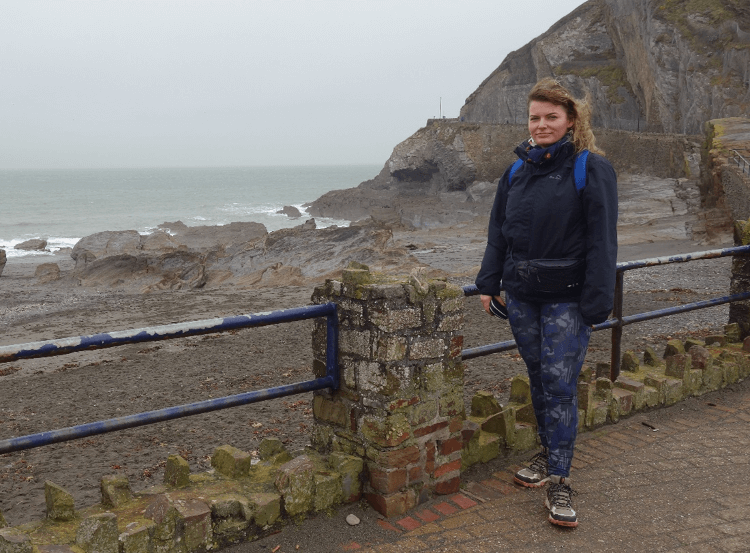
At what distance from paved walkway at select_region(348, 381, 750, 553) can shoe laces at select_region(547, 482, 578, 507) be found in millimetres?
102

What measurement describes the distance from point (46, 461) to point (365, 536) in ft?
12.4

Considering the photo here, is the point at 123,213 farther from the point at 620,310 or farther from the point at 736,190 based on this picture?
the point at 620,310

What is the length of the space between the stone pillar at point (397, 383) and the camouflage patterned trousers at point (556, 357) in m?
0.33

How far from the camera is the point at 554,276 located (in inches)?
121

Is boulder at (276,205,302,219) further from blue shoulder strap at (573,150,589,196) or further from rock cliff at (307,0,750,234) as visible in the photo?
blue shoulder strap at (573,150,589,196)

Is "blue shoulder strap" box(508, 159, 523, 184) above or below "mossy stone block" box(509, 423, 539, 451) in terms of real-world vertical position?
above

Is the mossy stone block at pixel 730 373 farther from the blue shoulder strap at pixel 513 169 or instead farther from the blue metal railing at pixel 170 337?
the blue shoulder strap at pixel 513 169

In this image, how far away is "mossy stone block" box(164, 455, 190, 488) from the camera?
295cm

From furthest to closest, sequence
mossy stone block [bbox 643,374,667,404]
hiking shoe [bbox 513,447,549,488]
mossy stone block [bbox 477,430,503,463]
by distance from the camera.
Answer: mossy stone block [bbox 643,374,667,404], mossy stone block [bbox 477,430,503,463], hiking shoe [bbox 513,447,549,488]

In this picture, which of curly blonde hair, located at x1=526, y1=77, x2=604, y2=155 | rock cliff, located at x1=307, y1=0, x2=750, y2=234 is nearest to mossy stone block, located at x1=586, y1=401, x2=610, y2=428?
curly blonde hair, located at x1=526, y1=77, x2=604, y2=155

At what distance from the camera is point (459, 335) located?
335 centimetres

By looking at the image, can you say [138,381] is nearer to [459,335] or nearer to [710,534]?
[459,335]

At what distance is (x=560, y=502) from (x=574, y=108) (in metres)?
1.79

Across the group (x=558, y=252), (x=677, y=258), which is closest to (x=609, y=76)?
(x=677, y=258)
